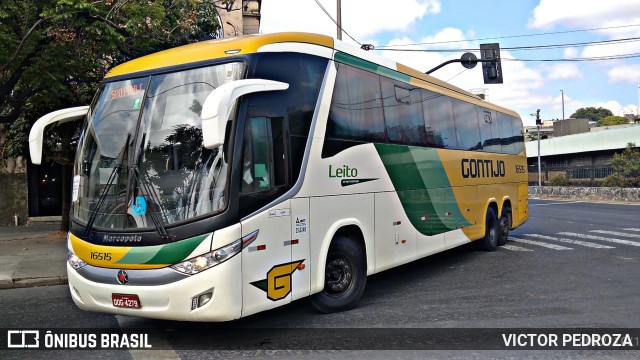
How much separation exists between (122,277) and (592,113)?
134 meters

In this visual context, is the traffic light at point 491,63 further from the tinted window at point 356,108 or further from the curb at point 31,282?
the curb at point 31,282

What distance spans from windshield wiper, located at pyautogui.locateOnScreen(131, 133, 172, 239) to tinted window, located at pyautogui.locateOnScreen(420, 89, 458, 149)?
5.38 m

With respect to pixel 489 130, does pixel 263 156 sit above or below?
below

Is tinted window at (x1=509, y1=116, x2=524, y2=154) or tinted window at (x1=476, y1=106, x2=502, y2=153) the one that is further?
tinted window at (x1=509, y1=116, x2=524, y2=154)

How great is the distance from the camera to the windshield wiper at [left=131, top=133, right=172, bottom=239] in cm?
509

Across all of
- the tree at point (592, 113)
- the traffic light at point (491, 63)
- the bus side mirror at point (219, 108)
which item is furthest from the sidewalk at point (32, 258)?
the tree at point (592, 113)

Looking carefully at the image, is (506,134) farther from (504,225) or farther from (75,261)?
(75,261)

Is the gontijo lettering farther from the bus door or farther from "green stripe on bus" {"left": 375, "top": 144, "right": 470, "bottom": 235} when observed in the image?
the bus door

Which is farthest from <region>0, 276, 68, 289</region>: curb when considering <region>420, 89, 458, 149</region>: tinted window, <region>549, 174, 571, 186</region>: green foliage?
<region>549, 174, 571, 186</region>: green foliage

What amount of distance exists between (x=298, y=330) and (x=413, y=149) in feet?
12.6

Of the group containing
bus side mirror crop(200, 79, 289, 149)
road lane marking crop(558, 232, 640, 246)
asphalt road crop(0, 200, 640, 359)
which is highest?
bus side mirror crop(200, 79, 289, 149)

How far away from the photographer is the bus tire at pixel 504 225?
1292 cm

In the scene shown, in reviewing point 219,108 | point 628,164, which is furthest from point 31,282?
point 628,164

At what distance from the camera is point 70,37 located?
1038 centimetres
